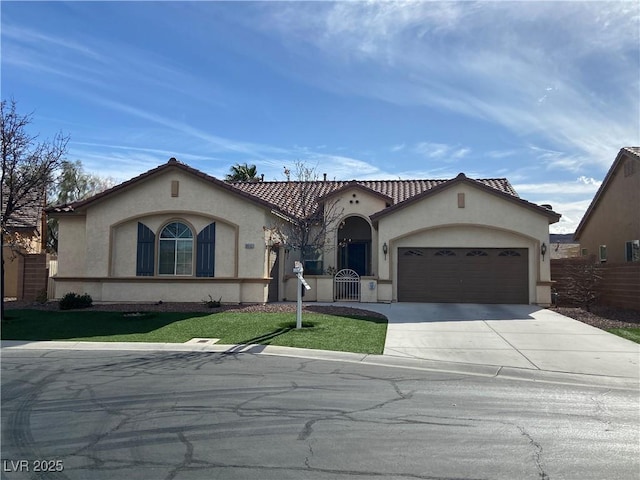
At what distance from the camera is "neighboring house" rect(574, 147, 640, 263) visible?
22.5 m

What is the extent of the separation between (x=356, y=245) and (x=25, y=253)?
15.0 metres

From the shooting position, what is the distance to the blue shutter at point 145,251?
1941cm

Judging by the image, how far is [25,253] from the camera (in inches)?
832

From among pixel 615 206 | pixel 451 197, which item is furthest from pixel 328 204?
pixel 615 206

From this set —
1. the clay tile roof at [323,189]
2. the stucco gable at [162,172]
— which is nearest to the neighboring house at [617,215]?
the clay tile roof at [323,189]

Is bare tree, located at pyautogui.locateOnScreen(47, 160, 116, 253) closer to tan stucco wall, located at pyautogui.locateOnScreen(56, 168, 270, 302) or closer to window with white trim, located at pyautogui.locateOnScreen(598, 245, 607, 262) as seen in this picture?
tan stucco wall, located at pyautogui.locateOnScreen(56, 168, 270, 302)

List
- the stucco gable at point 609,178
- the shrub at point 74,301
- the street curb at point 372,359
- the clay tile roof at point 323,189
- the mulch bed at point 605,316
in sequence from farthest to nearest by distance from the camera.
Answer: the clay tile roof at point 323,189 < the stucco gable at point 609,178 < the shrub at point 74,301 < the mulch bed at point 605,316 < the street curb at point 372,359

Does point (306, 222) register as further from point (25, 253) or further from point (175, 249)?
point (25, 253)

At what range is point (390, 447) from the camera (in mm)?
5527

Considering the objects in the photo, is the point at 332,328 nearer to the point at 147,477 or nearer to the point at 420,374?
the point at 420,374

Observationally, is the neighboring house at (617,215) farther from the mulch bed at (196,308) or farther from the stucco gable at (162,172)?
the stucco gable at (162,172)

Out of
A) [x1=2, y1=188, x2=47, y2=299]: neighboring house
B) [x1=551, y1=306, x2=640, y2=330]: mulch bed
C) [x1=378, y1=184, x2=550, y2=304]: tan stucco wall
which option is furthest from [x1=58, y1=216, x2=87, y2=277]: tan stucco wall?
[x1=551, y1=306, x2=640, y2=330]: mulch bed

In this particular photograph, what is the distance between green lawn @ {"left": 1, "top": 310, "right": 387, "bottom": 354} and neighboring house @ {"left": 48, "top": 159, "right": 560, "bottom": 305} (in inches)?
99.5

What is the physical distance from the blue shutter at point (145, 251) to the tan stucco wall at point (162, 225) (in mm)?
188
